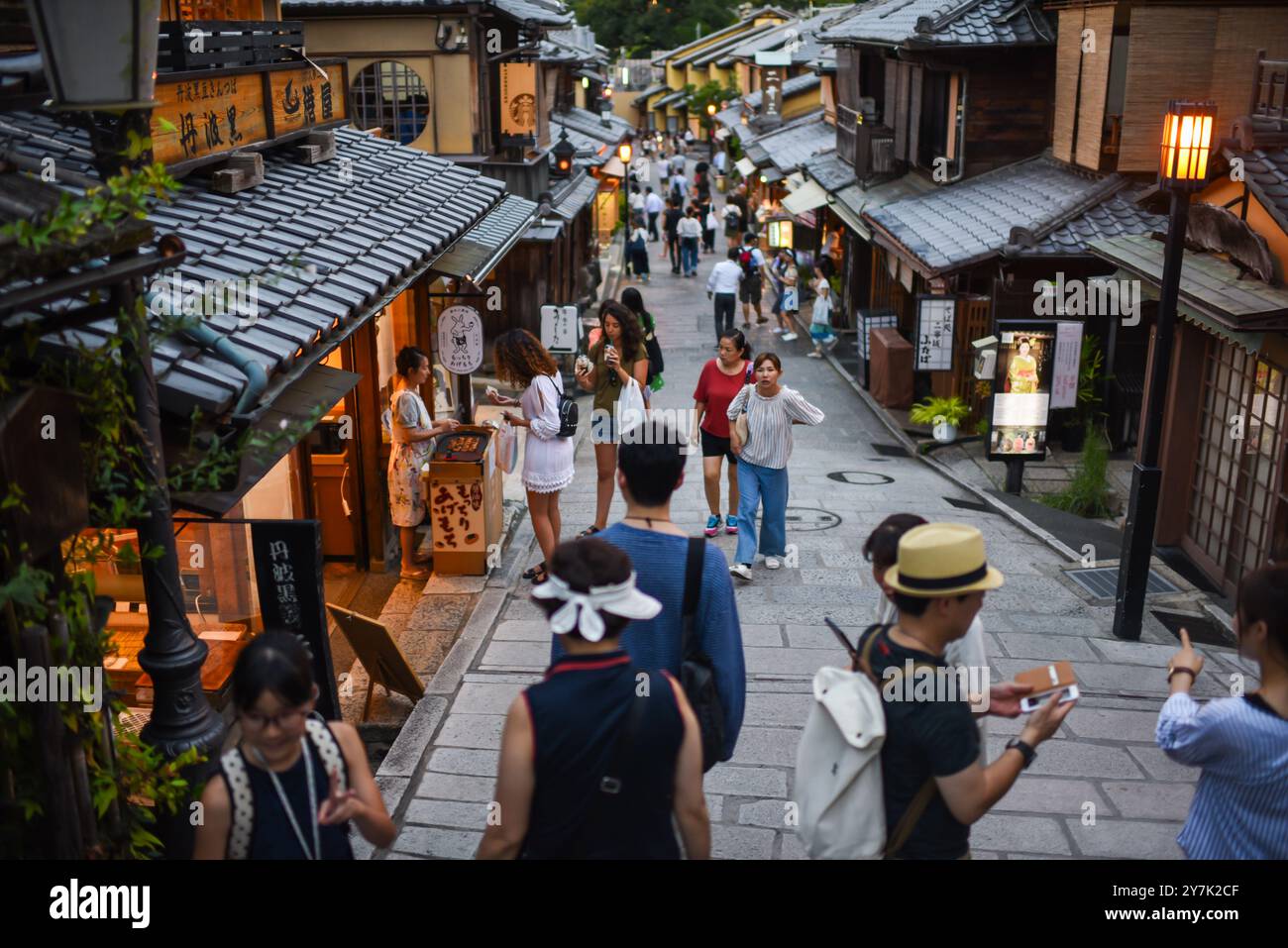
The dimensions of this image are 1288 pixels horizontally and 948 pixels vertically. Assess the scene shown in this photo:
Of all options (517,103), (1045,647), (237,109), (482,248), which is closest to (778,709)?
(1045,647)

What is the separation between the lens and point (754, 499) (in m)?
10.3

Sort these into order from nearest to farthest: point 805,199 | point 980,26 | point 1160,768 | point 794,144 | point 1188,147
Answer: point 1160,768 → point 1188,147 → point 980,26 → point 805,199 → point 794,144

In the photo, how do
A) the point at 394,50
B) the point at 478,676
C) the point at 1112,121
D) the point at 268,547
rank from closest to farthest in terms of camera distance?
the point at 268,547 < the point at 478,676 < the point at 1112,121 < the point at 394,50

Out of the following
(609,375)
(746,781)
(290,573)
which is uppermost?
(290,573)

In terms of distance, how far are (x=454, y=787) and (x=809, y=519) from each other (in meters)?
6.97

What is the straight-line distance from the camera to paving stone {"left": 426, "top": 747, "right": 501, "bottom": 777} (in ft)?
24.0

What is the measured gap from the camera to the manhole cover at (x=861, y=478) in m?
15.8

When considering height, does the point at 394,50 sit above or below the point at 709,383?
above

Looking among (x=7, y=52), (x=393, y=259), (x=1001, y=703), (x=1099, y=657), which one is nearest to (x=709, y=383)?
(x=393, y=259)

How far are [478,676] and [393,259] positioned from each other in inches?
123

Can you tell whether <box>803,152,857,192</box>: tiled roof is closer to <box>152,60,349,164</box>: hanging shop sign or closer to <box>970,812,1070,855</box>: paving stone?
<box>152,60,349,164</box>: hanging shop sign

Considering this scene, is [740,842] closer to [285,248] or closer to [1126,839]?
[1126,839]

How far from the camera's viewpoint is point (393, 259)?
8.82 metres

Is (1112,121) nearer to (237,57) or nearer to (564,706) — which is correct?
(237,57)
